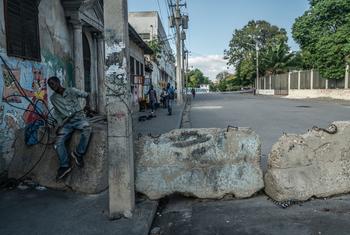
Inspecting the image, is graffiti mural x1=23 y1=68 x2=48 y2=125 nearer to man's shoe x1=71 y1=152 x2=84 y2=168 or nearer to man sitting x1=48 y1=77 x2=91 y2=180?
man sitting x1=48 y1=77 x2=91 y2=180

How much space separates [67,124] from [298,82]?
130 feet

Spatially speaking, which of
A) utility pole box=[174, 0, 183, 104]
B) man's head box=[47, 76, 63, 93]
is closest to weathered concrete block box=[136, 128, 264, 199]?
man's head box=[47, 76, 63, 93]

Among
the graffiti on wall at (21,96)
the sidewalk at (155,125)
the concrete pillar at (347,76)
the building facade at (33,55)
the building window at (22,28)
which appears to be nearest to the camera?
the graffiti on wall at (21,96)

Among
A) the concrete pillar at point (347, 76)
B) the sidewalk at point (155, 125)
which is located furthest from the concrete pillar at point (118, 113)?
the concrete pillar at point (347, 76)

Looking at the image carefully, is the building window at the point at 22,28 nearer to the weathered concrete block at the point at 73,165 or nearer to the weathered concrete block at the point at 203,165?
the weathered concrete block at the point at 73,165

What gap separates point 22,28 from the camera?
25.7 feet

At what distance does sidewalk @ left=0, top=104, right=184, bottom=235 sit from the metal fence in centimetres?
3098

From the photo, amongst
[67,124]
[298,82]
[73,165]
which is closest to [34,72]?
[67,124]

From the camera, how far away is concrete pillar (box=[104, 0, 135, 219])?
467 centimetres

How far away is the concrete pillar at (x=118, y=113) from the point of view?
4.67m

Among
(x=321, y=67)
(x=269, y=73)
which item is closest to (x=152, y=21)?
(x=269, y=73)

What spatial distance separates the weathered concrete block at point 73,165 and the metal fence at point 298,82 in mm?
30500

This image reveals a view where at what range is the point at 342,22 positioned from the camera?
32.3 m

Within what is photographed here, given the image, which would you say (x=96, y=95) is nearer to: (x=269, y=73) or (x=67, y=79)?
(x=67, y=79)
